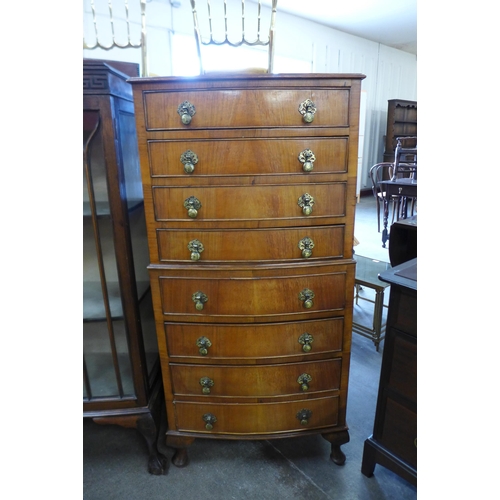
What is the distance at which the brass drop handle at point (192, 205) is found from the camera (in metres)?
1.03

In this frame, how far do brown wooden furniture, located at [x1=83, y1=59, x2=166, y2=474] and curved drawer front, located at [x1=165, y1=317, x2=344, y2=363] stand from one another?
20cm

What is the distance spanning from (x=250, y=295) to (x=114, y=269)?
0.49m

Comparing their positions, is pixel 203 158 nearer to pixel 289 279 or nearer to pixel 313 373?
pixel 289 279

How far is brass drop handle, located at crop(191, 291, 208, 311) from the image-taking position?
1.12m

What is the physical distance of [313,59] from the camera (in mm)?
5566

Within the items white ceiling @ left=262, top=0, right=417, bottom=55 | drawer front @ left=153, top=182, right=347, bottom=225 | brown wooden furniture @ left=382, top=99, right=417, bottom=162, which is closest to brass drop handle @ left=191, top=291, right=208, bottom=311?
drawer front @ left=153, top=182, right=347, bottom=225

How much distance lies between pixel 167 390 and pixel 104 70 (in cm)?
108

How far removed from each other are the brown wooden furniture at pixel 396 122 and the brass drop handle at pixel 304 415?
20.7 ft

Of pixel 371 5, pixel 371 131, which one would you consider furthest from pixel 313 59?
pixel 371 131

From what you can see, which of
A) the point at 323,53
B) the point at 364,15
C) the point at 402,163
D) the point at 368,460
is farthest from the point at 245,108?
the point at 323,53

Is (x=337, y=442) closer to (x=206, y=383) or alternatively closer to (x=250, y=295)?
(x=206, y=383)

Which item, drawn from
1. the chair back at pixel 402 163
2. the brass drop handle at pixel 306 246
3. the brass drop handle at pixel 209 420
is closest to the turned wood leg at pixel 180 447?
the brass drop handle at pixel 209 420

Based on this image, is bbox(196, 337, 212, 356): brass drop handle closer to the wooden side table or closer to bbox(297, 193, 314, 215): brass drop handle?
bbox(297, 193, 314, 215): brass drop handle

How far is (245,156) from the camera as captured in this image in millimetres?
1000
